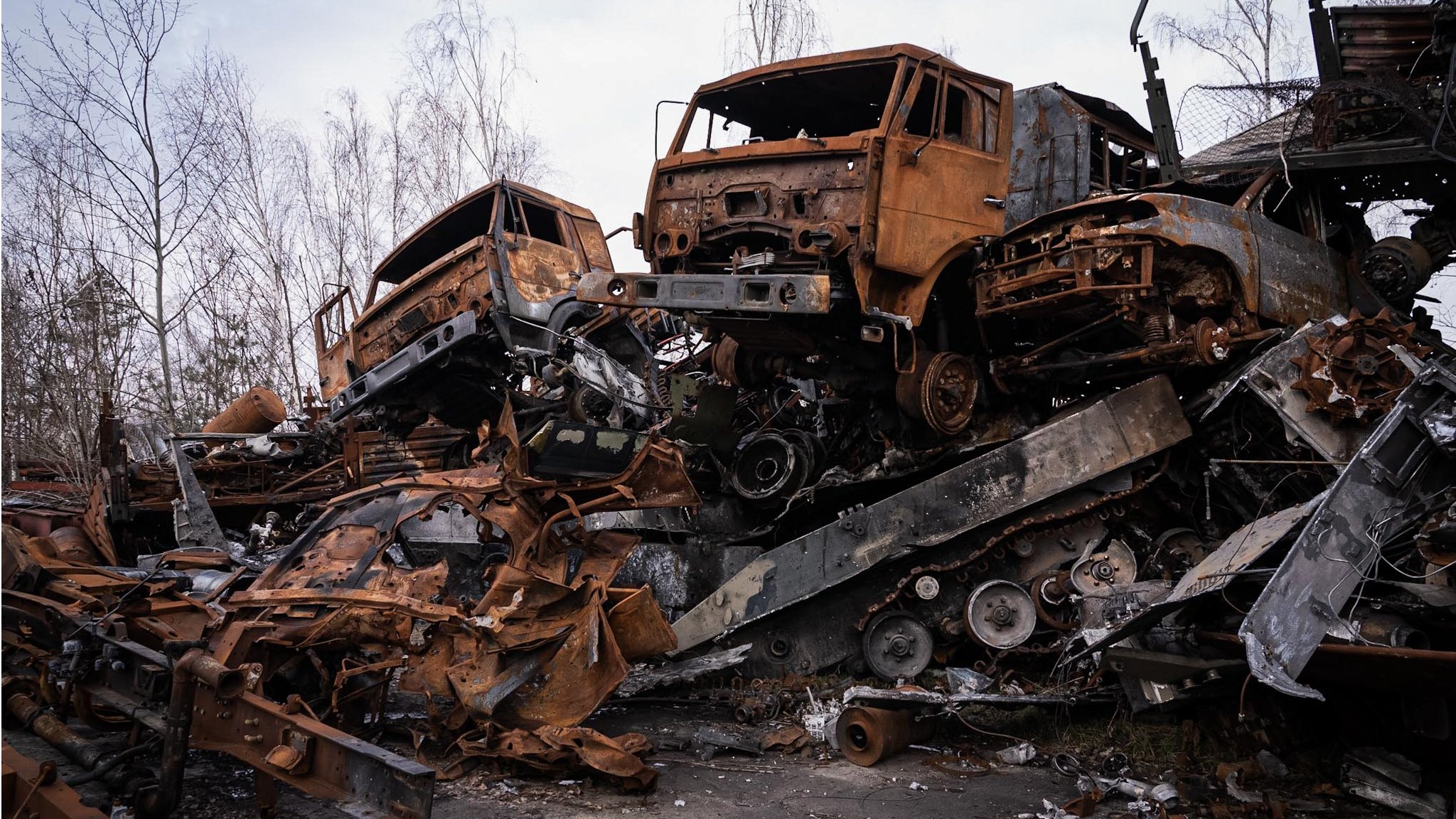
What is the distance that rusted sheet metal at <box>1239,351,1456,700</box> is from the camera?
4.59m

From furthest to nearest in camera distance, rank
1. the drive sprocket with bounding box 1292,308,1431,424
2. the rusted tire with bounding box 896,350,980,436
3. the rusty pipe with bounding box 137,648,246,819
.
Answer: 1. the rusted tire with bounding box 896,350,980,436
2. the drive sprocket with bounding box 1292,308,1431,424
3. the rusty pipe with bounding box 137,648,246,819

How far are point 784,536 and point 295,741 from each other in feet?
16.6

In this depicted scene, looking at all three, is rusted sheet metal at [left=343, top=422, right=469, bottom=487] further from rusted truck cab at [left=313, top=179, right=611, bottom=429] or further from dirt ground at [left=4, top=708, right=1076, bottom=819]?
dirt ground at [left=4, top=708, right=1076, bottom=819]

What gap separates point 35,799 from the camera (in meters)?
3.86

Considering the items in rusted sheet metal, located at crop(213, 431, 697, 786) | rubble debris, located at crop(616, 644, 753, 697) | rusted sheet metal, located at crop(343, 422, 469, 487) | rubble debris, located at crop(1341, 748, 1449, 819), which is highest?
rusted sheet metal, located at crop(343, 422, 469, 487)

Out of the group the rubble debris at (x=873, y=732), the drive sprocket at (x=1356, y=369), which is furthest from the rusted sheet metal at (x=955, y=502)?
the rubble debris at (x=873, y=732)

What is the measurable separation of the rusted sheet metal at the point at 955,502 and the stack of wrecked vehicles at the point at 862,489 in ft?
0.08

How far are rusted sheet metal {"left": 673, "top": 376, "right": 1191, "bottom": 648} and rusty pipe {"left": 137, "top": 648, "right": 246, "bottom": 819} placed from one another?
392 centimetres

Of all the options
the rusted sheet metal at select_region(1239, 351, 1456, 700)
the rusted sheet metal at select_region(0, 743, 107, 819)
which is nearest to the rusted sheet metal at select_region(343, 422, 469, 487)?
the rusted sheet metal at select_region(0, 743, 107, 819)

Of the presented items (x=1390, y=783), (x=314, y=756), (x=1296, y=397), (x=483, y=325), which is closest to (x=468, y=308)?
(x=483, y=325)

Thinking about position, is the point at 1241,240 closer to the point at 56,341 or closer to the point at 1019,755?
the point at 1019,755

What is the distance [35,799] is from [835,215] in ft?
18.8

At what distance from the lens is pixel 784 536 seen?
8719 millimetres

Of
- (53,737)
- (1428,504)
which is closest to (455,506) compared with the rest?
(53,737)
